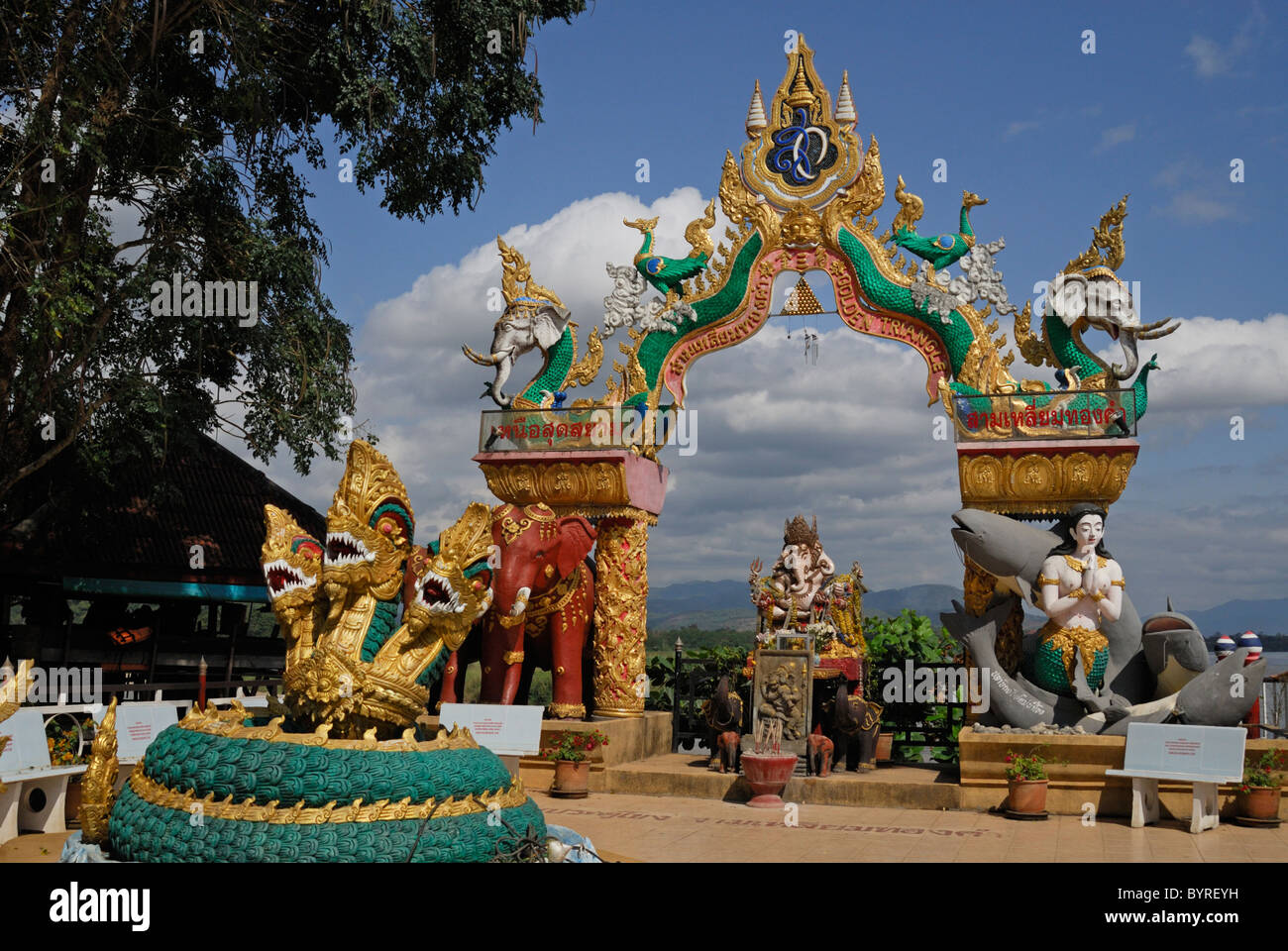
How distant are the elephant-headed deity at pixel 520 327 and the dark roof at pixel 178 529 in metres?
3.72

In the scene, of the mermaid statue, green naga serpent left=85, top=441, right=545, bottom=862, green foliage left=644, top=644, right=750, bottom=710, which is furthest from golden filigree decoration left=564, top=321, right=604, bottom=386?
green naga serpent left=85, top=441, right=545, bottom=862

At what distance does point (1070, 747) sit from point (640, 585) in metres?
4.48

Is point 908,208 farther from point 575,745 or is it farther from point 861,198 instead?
point 575,745

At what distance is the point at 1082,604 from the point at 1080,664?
51 centimetres

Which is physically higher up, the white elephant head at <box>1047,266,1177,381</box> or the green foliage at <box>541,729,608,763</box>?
the white elephant head at <box>1047,266,1177,381</box>

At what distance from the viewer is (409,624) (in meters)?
5.71

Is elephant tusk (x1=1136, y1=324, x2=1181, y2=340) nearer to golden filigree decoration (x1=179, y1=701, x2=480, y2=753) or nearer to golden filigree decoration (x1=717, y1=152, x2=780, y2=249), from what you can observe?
golden filigree decoration (x1=717, y1=152, x2=780, y2=249)

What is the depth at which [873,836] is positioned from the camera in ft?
28.1

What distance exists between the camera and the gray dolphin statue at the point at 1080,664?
9594 millimetres

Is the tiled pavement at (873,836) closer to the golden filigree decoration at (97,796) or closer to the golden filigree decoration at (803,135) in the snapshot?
the golden filigree decoration at (97,796)

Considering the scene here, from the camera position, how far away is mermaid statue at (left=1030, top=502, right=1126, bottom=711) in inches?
388

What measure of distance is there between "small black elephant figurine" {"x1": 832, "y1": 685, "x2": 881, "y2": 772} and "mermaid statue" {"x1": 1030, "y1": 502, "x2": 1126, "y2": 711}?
176 centimetres

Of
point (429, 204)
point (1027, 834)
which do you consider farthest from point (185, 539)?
point (1027, 834)

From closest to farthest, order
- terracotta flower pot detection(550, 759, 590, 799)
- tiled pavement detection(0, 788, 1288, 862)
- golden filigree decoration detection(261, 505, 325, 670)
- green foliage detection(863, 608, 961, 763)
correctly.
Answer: golden filigree decoration detection(261, 505, 325, 670) → tiled pavement detection(0, 788, 1288, 862) → terracotta flower pot detection(550, 759, 590, 799) → green foliage detection(863, 608, 961, 763)
